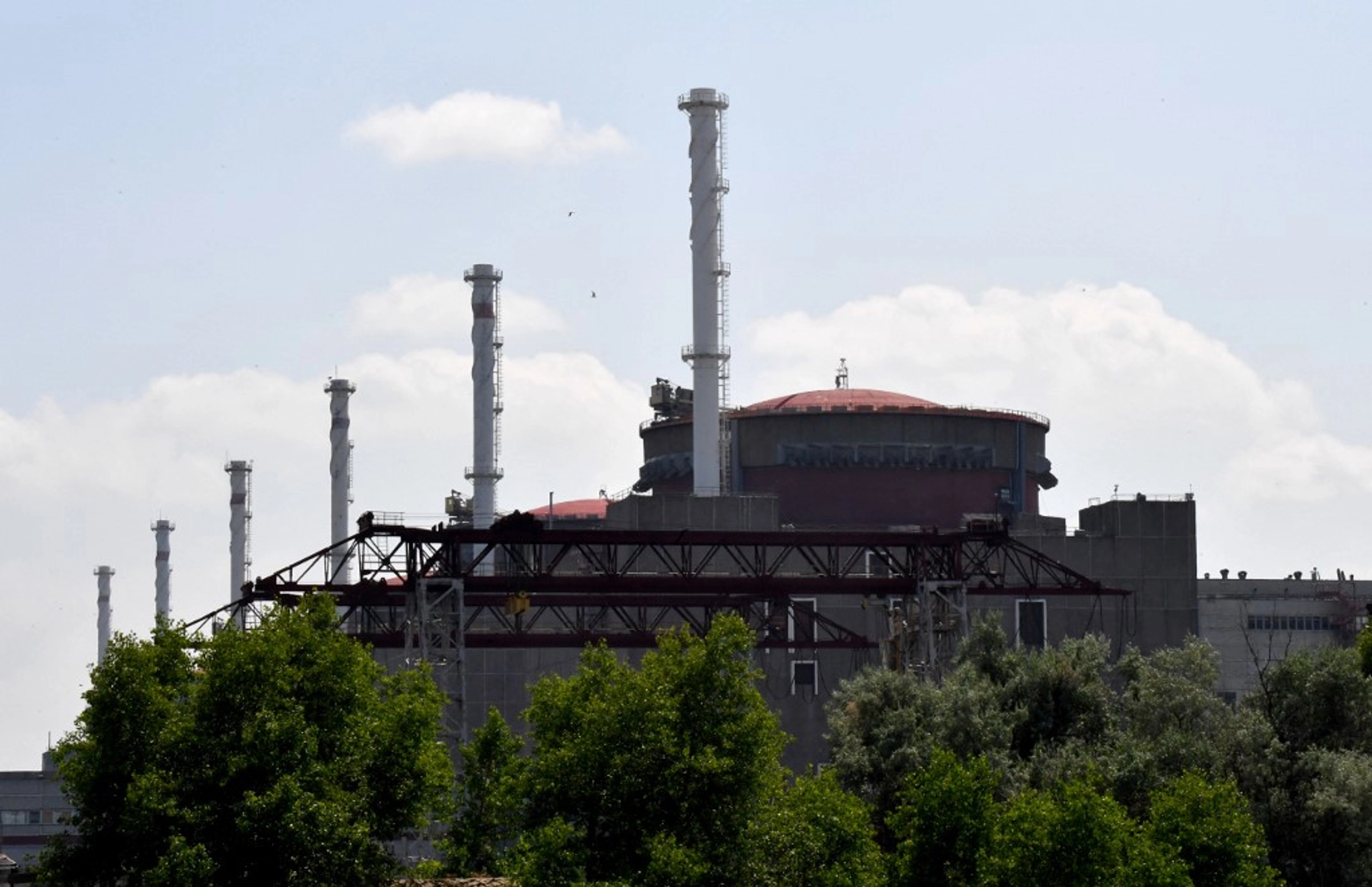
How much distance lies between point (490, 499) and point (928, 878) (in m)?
74.3

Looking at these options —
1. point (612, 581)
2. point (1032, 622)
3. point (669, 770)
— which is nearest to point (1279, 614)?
point (1032, 622)

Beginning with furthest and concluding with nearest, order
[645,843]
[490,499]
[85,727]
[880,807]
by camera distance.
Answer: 1. [490,499]
2. [880,807]
3. [85,727]
4. [645,843]

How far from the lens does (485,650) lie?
9075 centimetres

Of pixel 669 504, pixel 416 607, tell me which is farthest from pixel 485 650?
pixel 416 607

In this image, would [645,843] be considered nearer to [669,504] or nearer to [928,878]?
[928,878]

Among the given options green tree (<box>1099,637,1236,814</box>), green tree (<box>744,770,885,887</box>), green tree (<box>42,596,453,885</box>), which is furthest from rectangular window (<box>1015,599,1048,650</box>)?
green tree (<box>744,770,885,887</box>)

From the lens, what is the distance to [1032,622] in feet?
293

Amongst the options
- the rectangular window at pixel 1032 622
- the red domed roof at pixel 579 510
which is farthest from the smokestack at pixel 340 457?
the rectangular window at pixel 1032 622

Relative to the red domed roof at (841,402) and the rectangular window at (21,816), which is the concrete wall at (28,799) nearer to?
the rectangular window at (21,816)

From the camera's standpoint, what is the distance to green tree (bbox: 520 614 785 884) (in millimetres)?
41844

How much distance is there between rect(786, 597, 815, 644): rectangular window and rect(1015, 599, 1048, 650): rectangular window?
340 inches

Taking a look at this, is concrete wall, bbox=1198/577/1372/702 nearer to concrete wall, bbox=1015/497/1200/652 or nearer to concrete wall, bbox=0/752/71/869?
concrete wall, bbox=1015/497/1200/652

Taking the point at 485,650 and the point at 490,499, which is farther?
the point at 490,499

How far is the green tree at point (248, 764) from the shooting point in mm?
41750
